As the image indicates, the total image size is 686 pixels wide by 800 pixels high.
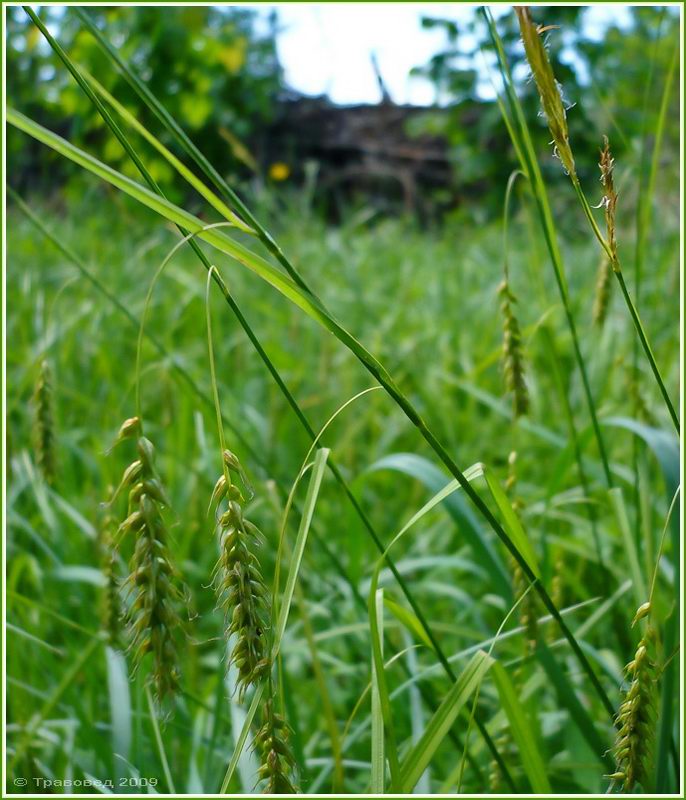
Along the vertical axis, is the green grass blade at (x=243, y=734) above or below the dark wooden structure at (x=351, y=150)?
below

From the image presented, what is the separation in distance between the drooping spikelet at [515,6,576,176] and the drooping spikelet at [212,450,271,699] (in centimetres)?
27

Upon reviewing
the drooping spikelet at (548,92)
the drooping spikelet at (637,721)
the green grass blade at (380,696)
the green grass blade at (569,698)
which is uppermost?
the drooping spikelet at (548,92)

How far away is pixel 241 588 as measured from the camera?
47cm

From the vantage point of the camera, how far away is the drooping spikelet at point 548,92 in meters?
0.49

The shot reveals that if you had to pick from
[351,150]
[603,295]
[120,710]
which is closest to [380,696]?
[120,710]

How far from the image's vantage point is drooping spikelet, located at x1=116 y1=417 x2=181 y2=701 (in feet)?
1.60

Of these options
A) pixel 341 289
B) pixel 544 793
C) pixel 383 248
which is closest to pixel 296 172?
pixel 383 248

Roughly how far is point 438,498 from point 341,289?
2.40 m

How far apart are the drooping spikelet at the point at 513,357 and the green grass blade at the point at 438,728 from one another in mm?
343

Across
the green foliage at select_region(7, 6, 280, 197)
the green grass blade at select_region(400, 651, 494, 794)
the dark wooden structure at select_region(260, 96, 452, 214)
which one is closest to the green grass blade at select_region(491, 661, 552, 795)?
the green grass blade at select_region(400, 651, 494, 794)

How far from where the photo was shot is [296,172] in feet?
18.9

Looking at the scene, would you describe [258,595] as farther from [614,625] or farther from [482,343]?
[482,343]

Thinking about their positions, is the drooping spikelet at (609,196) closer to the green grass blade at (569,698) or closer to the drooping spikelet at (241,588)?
the drooping spikelet at (241,588)

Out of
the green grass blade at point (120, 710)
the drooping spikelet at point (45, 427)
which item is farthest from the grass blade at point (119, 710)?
the drooping spikelet at point (45, 427)
